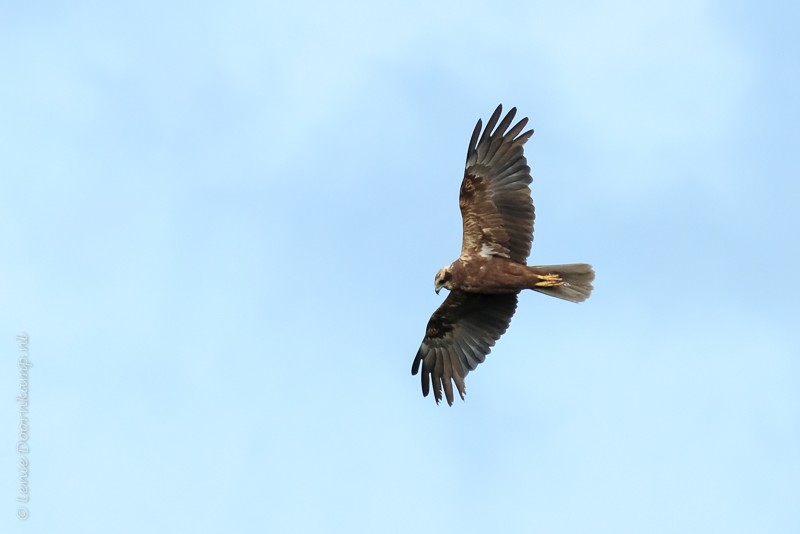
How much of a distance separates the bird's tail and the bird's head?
1195mm

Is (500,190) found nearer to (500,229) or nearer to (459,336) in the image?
(500,229)

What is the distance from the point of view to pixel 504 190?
14617 mm

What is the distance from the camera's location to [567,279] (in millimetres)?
14469

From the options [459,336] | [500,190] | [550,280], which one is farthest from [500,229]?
[459,336]

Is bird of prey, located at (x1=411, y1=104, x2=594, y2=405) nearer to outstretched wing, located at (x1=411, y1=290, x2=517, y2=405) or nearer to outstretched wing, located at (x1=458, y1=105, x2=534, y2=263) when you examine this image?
outstretched wing, located at (x1=458, y1=105, x2=534, y2=263)

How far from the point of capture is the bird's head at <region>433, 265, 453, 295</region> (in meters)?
14.9

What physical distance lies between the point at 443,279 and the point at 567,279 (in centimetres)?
178

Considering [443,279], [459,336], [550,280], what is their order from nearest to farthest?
1. [550,280]
2. [443,279]
3. [459,336]

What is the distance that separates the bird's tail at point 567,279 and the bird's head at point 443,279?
1.20 meters

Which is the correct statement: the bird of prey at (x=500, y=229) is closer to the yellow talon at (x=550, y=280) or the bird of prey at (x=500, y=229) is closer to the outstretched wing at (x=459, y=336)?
the yellow talon at (x=550, y=280)

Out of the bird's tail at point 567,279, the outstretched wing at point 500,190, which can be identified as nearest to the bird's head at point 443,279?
the outstretched wing at point 500,190

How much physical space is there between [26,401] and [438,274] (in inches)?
232

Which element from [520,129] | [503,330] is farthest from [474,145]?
[503,330]

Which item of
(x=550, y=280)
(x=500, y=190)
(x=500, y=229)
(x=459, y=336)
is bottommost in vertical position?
(x=550, y=280)
